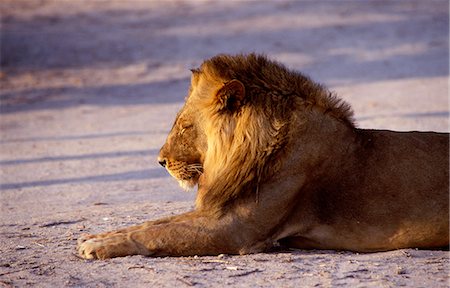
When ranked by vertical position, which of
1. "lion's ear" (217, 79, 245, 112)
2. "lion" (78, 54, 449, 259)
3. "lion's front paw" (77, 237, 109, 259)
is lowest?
"lion's front paw" (77, 237, 109, 259)

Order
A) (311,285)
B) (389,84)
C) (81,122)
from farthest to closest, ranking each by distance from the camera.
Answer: (389,84), (81,122), (311,285)

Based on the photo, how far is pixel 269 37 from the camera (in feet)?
49.8

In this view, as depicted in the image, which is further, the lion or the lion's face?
the lion's face

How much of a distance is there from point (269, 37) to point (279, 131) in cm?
1076

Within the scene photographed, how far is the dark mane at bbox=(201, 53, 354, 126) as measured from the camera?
15.3ft

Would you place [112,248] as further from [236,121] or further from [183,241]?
[236,121]

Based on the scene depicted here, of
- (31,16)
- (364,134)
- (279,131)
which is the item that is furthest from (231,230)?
(31,16)

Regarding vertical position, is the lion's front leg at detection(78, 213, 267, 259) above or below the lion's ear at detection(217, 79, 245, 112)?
below

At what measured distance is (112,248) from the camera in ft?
14.7

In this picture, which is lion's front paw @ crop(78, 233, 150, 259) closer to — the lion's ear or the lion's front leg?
the lion's front leg

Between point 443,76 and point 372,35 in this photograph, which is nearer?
point 443,76

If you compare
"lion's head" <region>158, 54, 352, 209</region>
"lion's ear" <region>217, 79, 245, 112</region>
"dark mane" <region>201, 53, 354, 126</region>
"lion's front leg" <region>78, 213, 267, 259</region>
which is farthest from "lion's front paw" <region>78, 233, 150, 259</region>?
"dark mane" <region>201, 53, 354, 126</region>

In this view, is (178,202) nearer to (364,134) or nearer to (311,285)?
(364,134)

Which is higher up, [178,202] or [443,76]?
[443,76]
